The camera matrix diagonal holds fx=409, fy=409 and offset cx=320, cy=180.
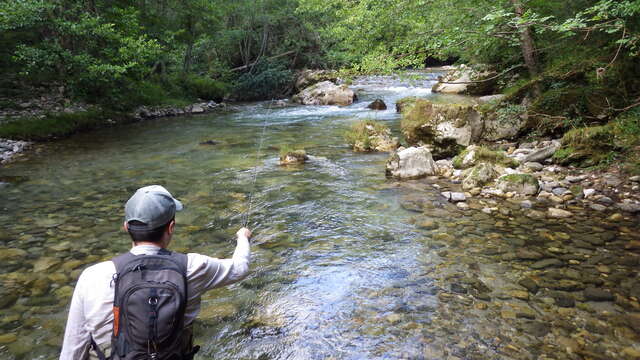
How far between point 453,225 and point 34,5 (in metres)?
14.1

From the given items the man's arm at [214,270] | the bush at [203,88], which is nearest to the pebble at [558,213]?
the man's arm at [214,270]

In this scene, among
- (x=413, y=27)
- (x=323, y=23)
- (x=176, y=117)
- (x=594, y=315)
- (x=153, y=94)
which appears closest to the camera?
(x=594, y=315)

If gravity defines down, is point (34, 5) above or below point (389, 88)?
above

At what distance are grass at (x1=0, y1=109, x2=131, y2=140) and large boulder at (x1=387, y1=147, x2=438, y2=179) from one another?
39.9 feet

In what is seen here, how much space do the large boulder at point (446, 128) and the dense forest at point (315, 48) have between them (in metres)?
0.97

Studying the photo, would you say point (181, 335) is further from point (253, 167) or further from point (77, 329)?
point (253, 167)

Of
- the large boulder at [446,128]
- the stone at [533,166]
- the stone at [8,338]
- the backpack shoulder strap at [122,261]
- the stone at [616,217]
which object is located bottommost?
the stone at [616,217]

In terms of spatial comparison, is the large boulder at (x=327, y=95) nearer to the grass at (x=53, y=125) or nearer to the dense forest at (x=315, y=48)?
the dense forest at (x=315, y=48)

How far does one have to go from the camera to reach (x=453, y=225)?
625 centimetres

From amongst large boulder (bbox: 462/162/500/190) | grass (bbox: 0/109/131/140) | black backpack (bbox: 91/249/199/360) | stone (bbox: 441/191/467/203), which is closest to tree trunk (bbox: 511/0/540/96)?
large boulder (bbox: 462/162/500/190)

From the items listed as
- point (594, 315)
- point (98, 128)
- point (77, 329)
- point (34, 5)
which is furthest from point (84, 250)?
point (98, 128)

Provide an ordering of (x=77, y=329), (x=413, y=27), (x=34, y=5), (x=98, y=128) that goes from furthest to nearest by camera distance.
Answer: (x=98, y=128) < (x=34, y=5) < (x=413, y=27) < (x=77, y=329)

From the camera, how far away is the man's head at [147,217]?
2039mm

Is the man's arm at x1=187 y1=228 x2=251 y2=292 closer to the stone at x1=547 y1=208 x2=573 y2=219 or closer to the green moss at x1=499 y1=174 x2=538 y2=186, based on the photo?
the stone at x1=547 y1=208 x2=573 y2=219
